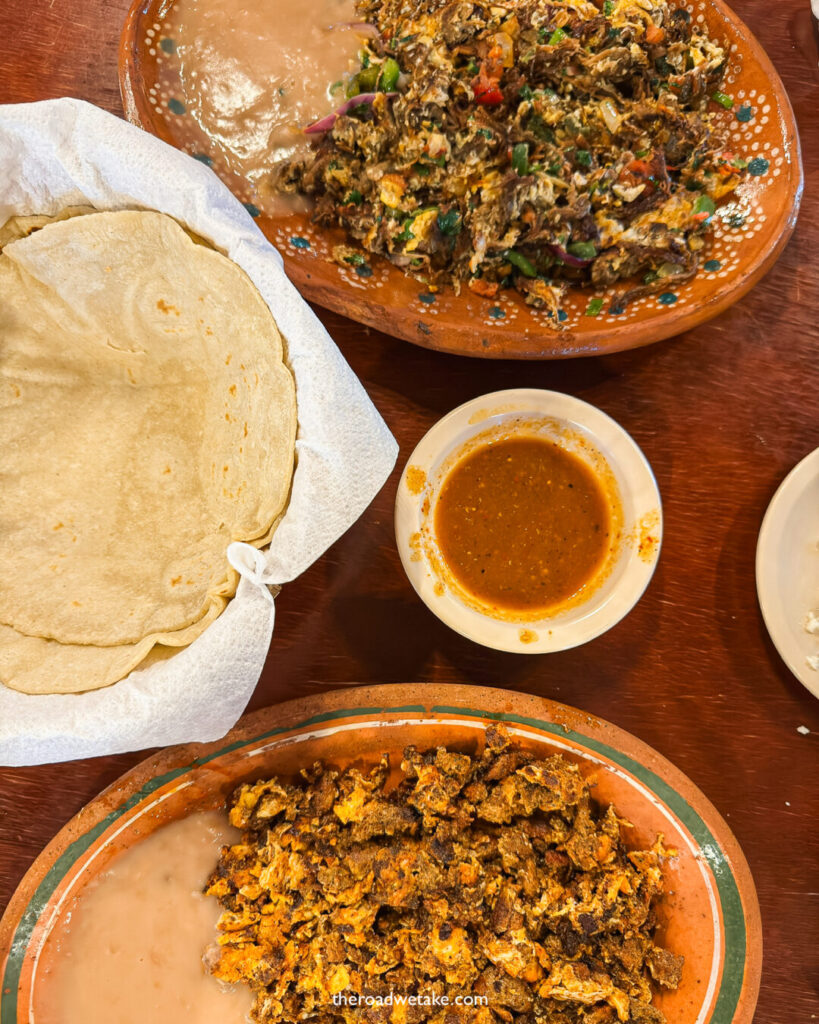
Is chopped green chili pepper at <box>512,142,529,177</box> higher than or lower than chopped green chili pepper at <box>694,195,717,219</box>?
higher

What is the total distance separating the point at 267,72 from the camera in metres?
1.61

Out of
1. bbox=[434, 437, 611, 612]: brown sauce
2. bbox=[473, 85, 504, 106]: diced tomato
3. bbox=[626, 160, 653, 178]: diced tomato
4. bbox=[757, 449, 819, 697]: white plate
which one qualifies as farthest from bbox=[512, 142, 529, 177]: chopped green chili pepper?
bbox=[757, 449, 819, 697]: white plate

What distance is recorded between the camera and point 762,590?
5.53 feet

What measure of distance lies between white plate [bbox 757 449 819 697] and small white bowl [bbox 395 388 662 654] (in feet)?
1.03

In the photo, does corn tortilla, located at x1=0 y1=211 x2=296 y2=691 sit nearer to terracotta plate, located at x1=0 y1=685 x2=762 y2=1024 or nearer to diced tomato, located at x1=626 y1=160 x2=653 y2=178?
terracotta plate, located at x1=0 y1=685 x2=762 y2=1024

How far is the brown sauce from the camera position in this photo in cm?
173

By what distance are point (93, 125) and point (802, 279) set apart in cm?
177

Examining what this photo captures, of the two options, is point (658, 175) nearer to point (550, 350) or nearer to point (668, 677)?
point (550, 350)

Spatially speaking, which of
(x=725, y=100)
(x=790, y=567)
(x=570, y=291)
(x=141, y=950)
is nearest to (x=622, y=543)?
(x=790, y=567)

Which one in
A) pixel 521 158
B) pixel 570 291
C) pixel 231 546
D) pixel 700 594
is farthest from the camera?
pixel 700 594

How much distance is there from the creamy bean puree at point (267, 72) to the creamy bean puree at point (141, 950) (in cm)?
172

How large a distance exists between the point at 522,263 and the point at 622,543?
0.73 meters

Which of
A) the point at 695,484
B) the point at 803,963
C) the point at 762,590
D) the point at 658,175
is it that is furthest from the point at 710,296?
the point at 803,963

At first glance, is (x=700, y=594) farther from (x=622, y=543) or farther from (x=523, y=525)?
(x=523, y=525)
